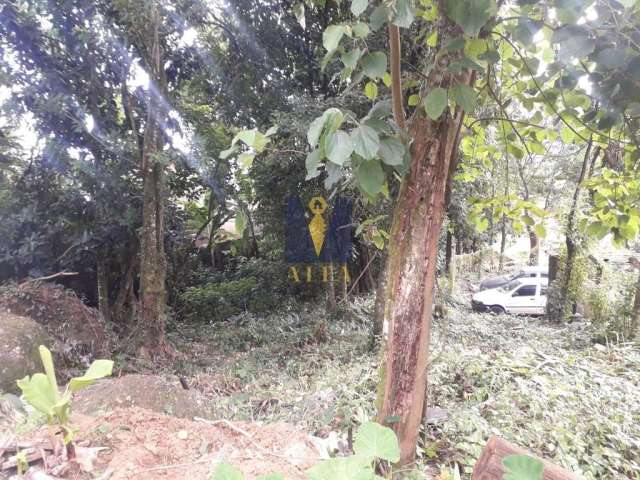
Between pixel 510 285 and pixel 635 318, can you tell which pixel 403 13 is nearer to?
pixel 635 318

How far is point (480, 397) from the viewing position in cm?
241

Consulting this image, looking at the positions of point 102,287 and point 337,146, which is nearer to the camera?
point 337,146

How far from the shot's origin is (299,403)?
8.88 feet

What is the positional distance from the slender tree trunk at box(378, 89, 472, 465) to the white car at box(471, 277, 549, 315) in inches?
366

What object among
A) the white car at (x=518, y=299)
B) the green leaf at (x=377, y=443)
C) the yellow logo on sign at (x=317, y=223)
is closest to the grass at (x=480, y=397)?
the green leaf at (x=377, y=443)

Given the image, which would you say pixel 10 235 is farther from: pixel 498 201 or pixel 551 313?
pixel 551 313

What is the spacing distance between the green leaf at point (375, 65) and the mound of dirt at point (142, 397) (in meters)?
1.91

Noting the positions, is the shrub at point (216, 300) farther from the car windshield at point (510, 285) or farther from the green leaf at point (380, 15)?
the green leaf at point (380, 15)

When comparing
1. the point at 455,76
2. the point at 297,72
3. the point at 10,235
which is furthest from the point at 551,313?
the point at 10,235

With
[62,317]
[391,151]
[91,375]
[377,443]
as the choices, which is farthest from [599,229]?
[62,317]

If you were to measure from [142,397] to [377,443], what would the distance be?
1793mm

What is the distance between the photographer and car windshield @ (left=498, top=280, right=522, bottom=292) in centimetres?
999

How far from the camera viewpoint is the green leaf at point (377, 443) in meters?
0.84

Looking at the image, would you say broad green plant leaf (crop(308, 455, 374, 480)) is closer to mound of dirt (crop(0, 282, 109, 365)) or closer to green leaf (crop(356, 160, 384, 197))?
green leaf (crop(356, 160, 384, 197))
